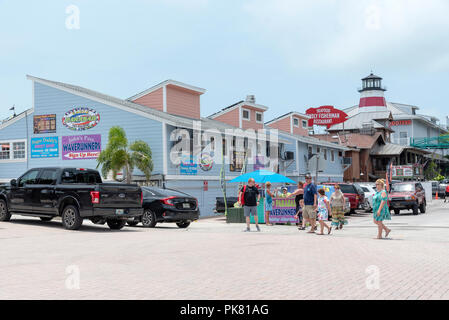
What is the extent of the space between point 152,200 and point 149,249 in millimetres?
6932

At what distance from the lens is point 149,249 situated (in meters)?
11.9

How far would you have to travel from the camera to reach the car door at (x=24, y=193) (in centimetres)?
1741

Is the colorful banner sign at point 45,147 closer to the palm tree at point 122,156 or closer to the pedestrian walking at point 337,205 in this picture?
the palm tree at point 122,156

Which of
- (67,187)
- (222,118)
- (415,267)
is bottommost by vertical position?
(415,267)

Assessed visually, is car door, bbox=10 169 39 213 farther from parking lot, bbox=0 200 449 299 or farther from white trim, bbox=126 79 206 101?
white trim, bbox=126 79 206 101

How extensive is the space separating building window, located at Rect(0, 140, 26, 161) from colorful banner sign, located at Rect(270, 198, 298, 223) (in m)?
17.2

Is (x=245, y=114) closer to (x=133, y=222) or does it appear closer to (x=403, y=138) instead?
(x=133, y=222)

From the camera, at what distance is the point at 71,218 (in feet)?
53.9

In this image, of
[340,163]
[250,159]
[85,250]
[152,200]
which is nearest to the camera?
[85,250]

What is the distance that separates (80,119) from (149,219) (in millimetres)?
13787

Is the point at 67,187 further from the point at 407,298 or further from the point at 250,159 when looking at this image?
the point at 250,159
